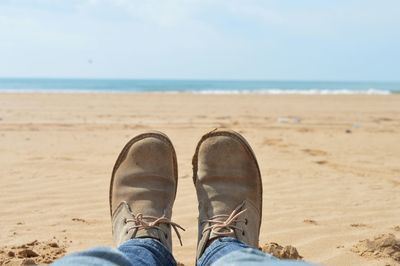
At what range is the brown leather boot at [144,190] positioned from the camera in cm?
215

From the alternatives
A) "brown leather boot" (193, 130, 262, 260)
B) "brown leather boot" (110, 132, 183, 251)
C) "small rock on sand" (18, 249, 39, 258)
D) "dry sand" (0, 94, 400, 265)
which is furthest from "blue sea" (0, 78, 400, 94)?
"small rock on sand" (18, 249, 39, 258)

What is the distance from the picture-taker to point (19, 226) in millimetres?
2674

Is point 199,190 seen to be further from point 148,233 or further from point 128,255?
point 128,255

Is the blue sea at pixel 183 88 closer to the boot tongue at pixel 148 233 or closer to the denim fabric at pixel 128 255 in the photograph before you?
the boot tongue at pixel 148 233

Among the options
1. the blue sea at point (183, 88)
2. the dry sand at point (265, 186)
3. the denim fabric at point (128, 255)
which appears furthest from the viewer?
the blue sea at point (183, 88)

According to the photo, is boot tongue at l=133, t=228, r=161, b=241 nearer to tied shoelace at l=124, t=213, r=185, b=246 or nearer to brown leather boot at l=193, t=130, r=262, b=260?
tied shoelace at l=124, t=213, r=185, b=246

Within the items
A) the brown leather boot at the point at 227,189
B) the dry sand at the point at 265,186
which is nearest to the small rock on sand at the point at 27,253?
the dry sand at the point at 265,186

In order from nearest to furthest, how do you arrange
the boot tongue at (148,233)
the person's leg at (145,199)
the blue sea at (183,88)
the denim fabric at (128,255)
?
the denim fabric at (128,255) → the person's leg at (145,199) → the boot tongue at (148,233) → the blue sea at (183,88)

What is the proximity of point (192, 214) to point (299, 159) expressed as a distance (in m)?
2.00

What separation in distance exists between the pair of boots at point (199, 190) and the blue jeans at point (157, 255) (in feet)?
0.38

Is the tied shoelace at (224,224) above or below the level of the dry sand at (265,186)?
above

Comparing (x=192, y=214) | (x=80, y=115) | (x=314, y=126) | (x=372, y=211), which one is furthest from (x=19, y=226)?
(x=80, y=115)

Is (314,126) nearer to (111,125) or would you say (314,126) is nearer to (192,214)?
(111,125)

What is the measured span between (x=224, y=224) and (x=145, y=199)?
0.49m
